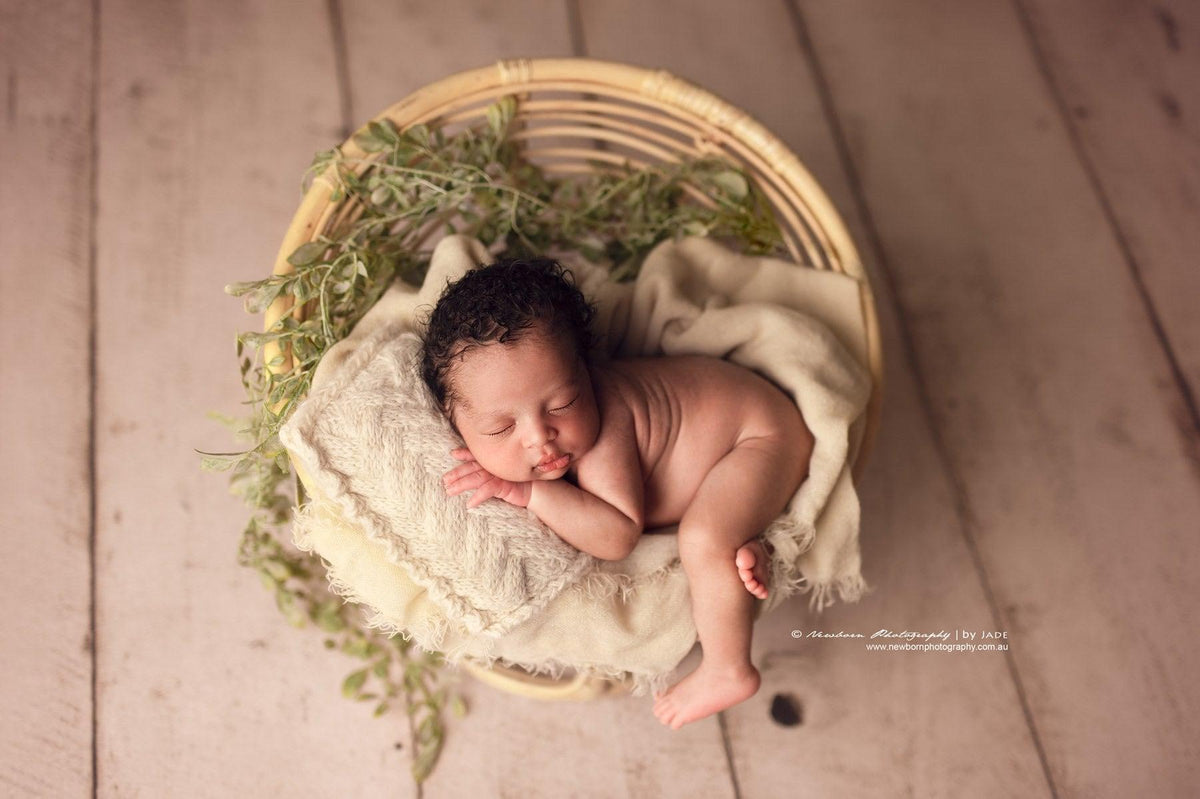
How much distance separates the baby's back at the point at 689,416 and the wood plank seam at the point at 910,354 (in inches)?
21.5

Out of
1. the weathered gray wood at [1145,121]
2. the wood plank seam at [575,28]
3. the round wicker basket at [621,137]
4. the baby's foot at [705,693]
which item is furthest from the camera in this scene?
the wood plank seam at [575,28]

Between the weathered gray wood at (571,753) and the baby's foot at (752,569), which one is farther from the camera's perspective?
the weathered gray wood at (571,753)

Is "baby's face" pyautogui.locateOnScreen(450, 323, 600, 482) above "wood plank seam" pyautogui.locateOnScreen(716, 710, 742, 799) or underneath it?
above

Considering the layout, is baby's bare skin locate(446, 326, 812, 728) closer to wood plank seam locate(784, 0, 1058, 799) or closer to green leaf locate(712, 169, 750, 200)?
green leaf locate(712, 169, 750, 200)

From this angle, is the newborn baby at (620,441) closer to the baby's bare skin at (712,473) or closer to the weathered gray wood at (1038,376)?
the baby's bare skin at (712,473)

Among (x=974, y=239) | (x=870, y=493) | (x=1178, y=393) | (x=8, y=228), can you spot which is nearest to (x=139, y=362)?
(x=8, y=228)

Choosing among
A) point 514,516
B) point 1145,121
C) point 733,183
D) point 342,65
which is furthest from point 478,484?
point 1145,121

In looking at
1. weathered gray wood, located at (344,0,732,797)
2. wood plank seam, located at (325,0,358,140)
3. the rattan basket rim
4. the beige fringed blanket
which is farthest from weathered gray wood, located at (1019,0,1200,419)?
wood plank seam, located at (325,0,358,140)

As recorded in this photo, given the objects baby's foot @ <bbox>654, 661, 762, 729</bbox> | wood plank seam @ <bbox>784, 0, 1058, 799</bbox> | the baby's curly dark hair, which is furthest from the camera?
wood plank seam @ <bbox>784, 0, 1058, 799</bbox>

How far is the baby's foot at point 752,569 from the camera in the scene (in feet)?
4.08

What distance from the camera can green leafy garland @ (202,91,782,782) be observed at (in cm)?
133

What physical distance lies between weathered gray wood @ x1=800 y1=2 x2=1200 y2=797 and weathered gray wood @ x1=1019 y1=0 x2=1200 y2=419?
0.05 metres

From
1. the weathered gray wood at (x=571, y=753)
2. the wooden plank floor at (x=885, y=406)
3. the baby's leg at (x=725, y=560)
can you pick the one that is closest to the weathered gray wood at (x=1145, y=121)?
the wooden plank floor at (x=885, y=406)

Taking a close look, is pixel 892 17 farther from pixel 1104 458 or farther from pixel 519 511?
pixel 519 511
